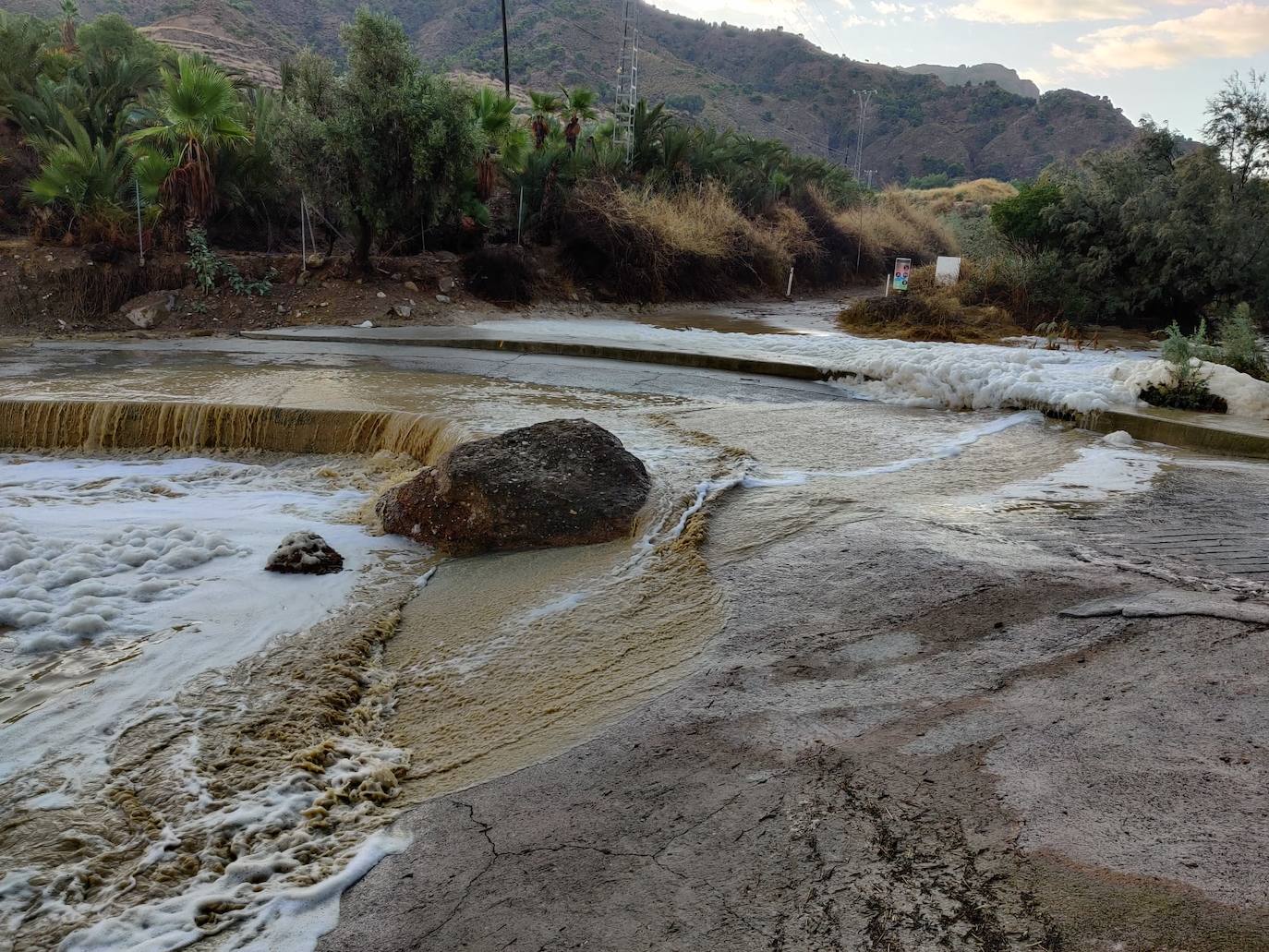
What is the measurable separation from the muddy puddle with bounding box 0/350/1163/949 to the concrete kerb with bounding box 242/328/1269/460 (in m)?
0.48

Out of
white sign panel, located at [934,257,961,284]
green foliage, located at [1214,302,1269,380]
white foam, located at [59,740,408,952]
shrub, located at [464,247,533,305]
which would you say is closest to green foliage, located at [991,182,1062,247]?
white sign panel, located at [934,257,961,284]

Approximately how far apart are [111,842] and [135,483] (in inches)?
187

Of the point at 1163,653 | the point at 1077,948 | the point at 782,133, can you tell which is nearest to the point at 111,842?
the point at 1077,948

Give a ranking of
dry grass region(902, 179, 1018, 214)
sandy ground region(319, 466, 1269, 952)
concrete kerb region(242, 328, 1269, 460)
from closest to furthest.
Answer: sandy ground region(319, 466, 1269, 952), concrete kerb region(242, 328, 1269, 460), dry grass region(902, 179, 1018, 214)

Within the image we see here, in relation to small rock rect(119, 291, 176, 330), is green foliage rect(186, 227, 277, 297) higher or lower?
higher

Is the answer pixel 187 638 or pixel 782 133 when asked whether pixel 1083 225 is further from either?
pixel 782 133

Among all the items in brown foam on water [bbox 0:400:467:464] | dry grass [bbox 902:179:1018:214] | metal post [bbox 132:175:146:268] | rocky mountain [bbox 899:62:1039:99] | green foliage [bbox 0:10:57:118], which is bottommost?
brown foam on water [bbox 0:400:467:464]

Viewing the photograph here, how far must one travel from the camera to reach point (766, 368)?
11188mm

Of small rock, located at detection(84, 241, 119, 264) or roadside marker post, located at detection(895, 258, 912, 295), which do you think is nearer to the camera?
small rock, located at detection(84, 241, 119, 264)

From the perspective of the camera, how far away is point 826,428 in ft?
26.7

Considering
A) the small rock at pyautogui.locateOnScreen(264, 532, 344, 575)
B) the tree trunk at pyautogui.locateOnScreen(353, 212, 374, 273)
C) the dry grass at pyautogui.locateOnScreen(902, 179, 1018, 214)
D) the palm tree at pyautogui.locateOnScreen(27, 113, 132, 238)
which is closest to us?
the small rock at pyautogui.locateOnScreen(264, 532, 344, 575)

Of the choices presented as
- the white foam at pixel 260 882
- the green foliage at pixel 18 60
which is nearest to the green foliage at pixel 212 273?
the green foliage at pixel 18 60

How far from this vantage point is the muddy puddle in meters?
2.65

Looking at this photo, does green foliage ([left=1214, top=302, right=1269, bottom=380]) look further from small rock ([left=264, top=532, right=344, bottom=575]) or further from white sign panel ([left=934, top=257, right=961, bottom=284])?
small rock ([left=264, top=532, right=344, bottom=575])
